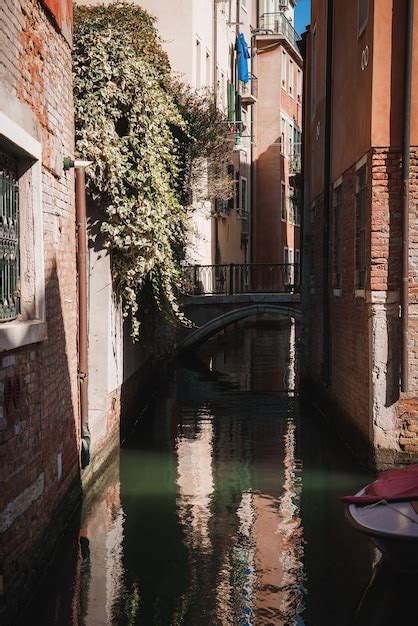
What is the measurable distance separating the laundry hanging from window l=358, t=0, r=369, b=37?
1923 centimetres

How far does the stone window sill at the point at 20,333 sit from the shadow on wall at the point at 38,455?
90 millimetres

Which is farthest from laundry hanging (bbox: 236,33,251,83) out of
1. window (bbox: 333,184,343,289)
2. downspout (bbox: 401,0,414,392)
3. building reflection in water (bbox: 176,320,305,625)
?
downspout (bbox: 401,0,414,392)

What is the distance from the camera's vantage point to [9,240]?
6523 millimetres

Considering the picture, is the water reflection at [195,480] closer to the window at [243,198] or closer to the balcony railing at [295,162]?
the window at [243,198]

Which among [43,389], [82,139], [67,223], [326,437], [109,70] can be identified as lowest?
[326,437]

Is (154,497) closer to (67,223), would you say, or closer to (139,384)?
(67,223)

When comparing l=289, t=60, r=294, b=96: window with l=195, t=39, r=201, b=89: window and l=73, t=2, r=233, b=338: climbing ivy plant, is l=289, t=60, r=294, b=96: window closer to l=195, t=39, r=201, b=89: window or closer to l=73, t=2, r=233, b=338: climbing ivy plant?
l=195, t=39, r=201, b=89: window

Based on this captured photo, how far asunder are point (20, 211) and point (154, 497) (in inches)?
165

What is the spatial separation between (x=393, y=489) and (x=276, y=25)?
3193cm

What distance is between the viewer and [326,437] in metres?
13.7

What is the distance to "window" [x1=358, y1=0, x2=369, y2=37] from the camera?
Result: 11.0 m

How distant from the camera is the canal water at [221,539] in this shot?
655 centimetres

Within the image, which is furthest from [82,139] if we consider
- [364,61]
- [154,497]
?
[154,497]

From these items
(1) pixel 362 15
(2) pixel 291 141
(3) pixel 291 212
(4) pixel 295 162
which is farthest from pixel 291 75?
(1) pixel 362 15
